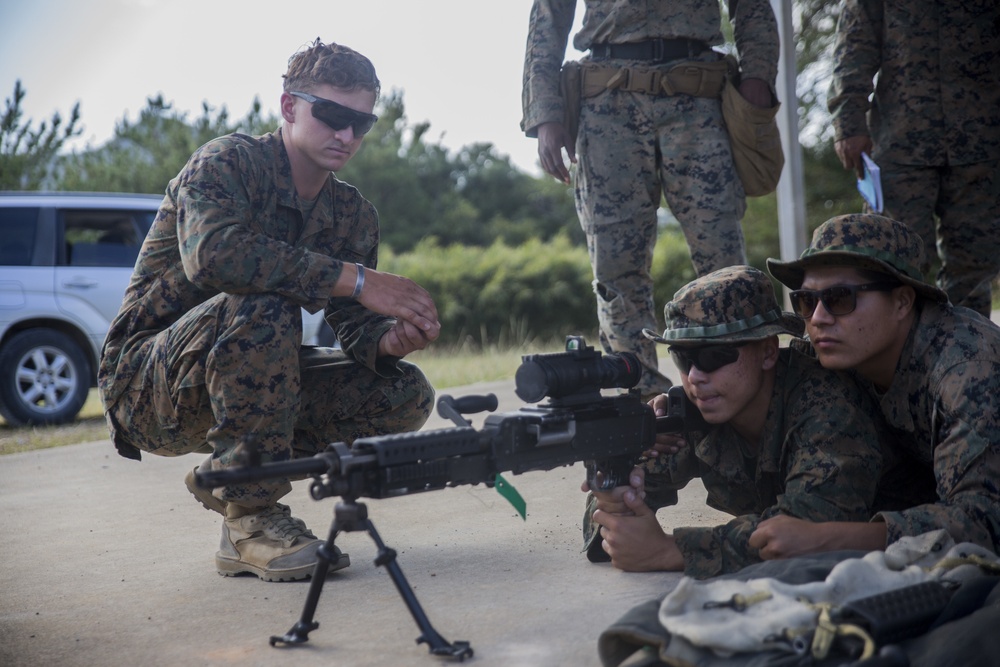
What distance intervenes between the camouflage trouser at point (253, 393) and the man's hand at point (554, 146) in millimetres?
1144

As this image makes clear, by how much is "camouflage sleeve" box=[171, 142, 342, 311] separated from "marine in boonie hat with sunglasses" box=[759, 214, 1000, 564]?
1369 millimetres

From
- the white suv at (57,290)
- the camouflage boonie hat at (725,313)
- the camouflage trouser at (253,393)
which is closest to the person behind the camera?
the camouflage boonie hat at (725,313)

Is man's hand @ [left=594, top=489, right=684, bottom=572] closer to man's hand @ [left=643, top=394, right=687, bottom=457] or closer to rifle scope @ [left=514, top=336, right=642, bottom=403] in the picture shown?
man's hand @ [left=643, top=394, right=687, bottom=457]

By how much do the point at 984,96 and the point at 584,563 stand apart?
2.87m

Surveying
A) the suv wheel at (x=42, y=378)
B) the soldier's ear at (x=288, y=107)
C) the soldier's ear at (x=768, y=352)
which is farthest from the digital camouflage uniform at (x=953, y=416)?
the suv wheel at (x=42, y=378)

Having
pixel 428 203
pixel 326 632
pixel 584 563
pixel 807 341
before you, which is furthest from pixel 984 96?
pixel 428 203

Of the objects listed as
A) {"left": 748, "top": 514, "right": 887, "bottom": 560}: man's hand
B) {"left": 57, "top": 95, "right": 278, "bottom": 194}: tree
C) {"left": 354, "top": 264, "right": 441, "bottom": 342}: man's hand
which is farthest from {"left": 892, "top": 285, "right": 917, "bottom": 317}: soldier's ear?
{"left": 57, "top": 95, "right": 278, "bottom": 194}: tree

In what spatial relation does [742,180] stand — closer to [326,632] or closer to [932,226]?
[932,226]

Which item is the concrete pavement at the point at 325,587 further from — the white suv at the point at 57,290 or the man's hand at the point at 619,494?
the white suv at the point at 57,290

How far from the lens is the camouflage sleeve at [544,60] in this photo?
14.1 ft

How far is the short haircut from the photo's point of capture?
11.1 ft

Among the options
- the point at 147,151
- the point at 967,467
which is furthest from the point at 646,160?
the point at 147,151

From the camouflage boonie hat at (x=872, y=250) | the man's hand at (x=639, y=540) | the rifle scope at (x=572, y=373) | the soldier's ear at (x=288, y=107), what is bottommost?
the man's hand at (x=639, y=540)

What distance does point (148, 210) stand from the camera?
9117 millimetres
